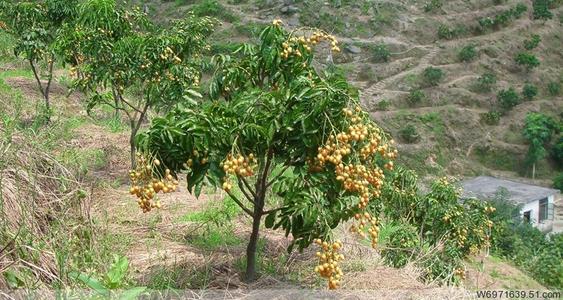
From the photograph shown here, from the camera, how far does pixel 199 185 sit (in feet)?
13.0

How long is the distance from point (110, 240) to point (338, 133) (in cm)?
238

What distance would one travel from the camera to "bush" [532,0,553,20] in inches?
1312

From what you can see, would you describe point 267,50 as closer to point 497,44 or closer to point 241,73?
point 241,73

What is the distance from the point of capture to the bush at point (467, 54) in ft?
99.2

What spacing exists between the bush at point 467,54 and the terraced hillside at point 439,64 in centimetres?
5

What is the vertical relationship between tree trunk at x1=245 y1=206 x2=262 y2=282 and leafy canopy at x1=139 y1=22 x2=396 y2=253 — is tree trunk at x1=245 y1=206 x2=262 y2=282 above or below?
below

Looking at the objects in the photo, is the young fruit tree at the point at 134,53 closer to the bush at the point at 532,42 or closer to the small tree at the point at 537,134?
the small tree at the point at 537,134

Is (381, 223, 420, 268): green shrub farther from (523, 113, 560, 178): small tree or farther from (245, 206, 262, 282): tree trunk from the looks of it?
(523, 113, 560, 178): small tree

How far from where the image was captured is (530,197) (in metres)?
23.7

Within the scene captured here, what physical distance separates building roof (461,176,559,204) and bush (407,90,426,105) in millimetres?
4568

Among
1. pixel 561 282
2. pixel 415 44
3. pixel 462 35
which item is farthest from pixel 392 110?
pixel 561 282

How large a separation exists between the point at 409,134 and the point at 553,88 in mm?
8779

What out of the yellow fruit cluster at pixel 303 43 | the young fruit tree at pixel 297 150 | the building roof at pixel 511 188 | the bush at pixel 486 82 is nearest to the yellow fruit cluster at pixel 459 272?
the young fruit tree at pixel 297 150

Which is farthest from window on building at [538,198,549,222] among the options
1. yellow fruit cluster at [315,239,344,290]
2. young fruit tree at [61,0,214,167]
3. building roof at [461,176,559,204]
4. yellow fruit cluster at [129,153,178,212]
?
yellow fruit cluster at [129,153,178,212]
